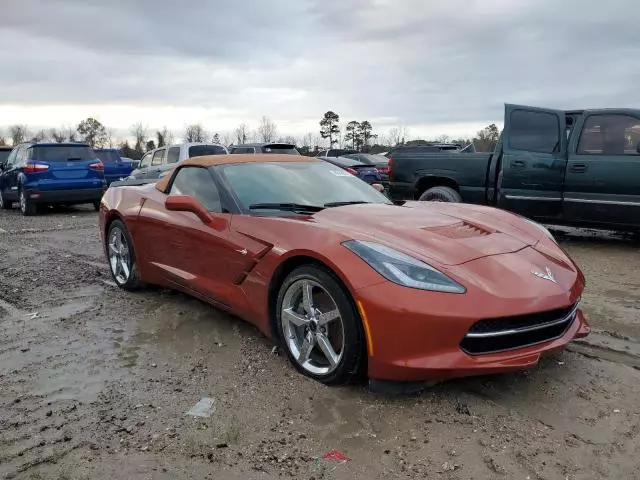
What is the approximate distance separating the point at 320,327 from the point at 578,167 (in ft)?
18.7

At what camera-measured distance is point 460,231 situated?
143 inches

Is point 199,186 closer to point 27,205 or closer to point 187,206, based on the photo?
point 187,206

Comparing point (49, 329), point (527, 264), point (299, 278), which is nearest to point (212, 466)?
point (299, 278)

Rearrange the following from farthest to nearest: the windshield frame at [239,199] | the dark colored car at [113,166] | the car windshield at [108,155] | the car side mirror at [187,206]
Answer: the car windshield at [108,155], the dark colored car at [113,166], the car side mirror at [187,206], the windshield frame at [239,199]

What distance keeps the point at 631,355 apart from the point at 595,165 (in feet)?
14.4

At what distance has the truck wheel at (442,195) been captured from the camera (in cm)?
848

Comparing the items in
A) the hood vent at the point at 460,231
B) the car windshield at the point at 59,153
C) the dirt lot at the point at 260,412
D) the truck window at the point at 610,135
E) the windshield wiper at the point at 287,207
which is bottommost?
the dirt lot at the point at 260,412

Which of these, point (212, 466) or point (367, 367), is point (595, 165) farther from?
point (212, 466)

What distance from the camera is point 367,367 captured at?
3.06m

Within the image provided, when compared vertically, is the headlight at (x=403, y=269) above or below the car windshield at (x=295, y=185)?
below

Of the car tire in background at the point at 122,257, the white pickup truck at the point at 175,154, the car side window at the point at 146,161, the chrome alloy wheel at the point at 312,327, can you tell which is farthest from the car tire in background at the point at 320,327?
the car side window at the point at 146,161

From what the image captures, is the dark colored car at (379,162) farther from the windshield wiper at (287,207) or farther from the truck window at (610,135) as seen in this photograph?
the windshield wiper at (287,207)

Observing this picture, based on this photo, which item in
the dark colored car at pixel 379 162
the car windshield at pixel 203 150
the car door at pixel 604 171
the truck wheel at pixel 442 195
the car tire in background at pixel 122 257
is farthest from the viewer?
the dark colored car at pixel 379 162

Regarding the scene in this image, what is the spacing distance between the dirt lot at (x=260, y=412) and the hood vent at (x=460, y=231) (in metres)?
0.89
